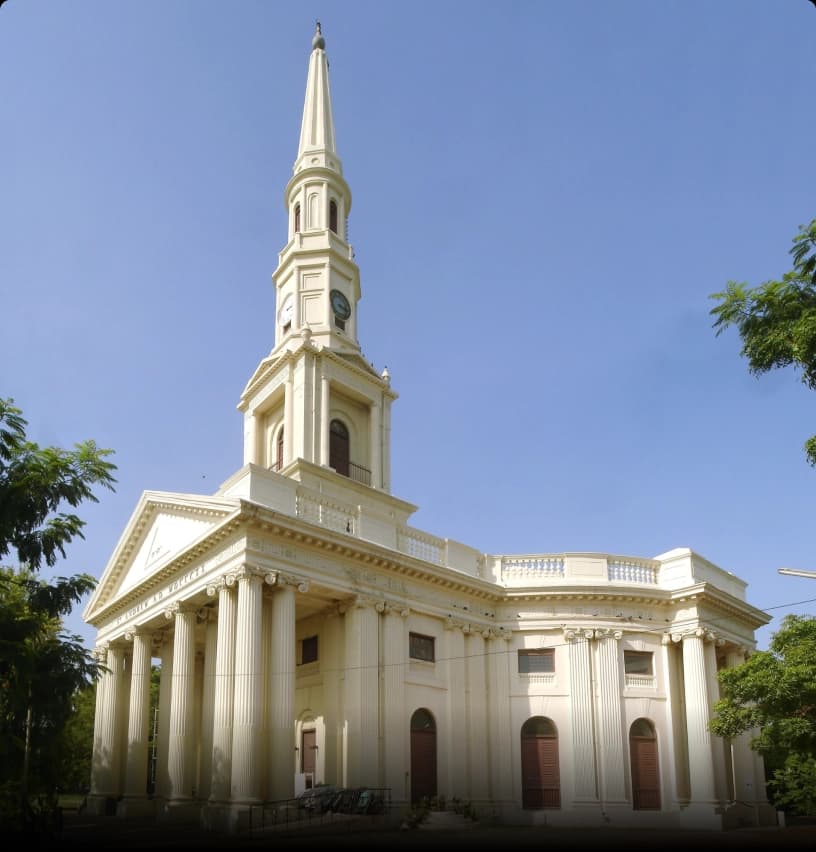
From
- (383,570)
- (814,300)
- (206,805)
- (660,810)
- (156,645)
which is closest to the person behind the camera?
(814,300)

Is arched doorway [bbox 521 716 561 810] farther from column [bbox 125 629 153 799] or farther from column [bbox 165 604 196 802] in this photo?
column [bbox 125 629 153 799]

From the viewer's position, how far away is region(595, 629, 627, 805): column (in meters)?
28.8

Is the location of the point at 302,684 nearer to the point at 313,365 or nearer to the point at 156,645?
the point at 156,645

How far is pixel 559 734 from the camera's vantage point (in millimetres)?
29797

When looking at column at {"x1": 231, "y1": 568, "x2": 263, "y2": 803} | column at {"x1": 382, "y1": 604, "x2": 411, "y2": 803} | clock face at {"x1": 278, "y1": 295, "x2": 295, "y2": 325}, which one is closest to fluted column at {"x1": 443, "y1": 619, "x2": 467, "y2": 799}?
column at {"x1": 382, "y1": 604, "x2": 411, "y2": 803}

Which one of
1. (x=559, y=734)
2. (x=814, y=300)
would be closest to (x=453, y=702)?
(x=559, y=734)

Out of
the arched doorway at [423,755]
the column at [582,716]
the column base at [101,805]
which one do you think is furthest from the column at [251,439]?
the column at [582,716]

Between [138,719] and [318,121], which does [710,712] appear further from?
[318,121]

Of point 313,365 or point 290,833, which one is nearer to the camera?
point 290,833

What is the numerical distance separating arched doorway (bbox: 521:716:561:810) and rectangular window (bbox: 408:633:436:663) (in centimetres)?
422

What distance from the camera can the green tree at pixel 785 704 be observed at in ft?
74.5

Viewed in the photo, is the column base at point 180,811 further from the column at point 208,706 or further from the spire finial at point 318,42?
the spire finial at point 318,42

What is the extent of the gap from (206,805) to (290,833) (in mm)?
2987

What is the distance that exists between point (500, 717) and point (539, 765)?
6.54 ft
